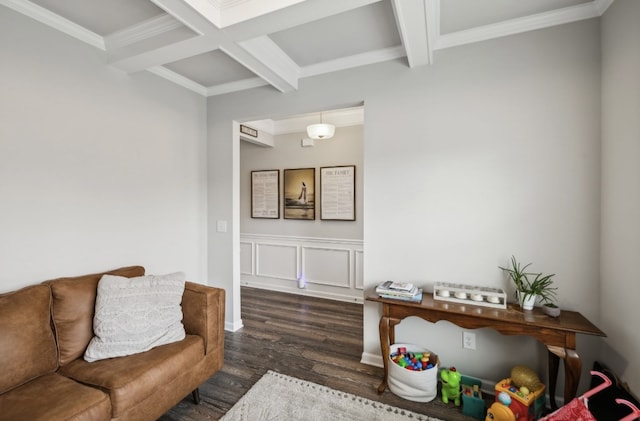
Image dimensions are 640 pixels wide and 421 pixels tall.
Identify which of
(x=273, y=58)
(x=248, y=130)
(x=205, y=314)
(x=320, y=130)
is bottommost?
(x=205, y=314)

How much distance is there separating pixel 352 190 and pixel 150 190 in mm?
2454

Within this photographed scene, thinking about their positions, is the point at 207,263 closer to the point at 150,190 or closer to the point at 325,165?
the point at 150,190

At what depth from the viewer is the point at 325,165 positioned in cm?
419

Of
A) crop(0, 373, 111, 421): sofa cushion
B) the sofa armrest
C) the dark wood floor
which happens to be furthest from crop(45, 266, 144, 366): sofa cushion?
the dark wood floor

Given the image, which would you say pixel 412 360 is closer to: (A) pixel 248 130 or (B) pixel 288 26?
(B) pixel 288 26

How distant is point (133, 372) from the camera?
1550 millimetres

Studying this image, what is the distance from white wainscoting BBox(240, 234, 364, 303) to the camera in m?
4.02

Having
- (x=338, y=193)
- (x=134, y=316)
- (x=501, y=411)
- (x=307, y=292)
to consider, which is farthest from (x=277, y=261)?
(x=501, y=411)

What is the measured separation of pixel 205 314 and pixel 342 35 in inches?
89.1

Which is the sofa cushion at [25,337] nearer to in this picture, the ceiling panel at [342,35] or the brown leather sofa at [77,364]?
the brown leather sofa at [77,364]

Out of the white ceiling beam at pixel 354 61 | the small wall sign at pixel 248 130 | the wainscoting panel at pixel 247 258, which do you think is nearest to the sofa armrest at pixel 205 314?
the white ceiling beam at pixel 354 61

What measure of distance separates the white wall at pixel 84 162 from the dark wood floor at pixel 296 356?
3.48 feet

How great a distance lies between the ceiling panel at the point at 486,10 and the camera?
5.81ft

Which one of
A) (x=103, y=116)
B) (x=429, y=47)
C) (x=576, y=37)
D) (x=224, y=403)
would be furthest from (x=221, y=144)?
(x=576, y=37)
